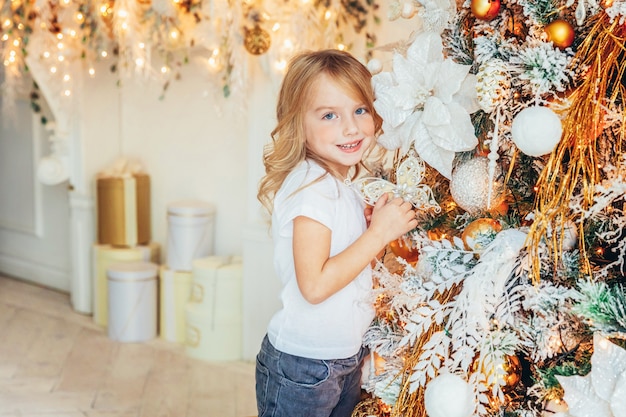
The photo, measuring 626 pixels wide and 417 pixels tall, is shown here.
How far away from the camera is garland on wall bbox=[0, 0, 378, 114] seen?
2.74 m

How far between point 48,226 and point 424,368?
338cm

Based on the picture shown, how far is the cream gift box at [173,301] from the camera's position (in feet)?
11.1

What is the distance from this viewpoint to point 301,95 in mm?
1524

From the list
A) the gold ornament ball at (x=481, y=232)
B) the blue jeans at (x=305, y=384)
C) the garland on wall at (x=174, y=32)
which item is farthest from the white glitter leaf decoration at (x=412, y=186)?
the garland on wall at (x=174, y=32)

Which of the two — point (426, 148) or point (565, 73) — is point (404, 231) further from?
point (565, 73)

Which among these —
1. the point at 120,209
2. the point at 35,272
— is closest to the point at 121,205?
the point at 120,209

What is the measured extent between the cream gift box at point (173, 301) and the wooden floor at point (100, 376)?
0.19 feet

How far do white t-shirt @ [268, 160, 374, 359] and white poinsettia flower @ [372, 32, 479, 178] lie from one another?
20 cm

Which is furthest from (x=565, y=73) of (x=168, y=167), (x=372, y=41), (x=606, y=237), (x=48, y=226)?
(x=48, y=226)

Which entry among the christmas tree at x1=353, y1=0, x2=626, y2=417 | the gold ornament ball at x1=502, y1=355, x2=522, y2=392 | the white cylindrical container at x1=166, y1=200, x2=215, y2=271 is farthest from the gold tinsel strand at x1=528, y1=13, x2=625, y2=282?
the white cylindrical container at x1=166, y1=200, x2=215, y2=271

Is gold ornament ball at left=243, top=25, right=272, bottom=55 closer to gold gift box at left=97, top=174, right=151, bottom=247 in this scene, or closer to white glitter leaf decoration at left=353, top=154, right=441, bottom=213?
gold gift box at left=97, top=174, right=151, bottom=247

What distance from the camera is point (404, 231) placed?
1347 millimetres

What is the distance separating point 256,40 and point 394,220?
1.58 metres

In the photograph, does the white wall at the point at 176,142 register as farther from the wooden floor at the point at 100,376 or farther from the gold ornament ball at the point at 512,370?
the gold ornament ball at the point at 512,370
